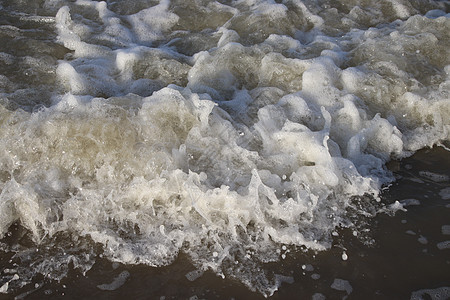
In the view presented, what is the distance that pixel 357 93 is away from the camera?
4.53 m

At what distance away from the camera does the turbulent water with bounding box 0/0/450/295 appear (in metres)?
3.02

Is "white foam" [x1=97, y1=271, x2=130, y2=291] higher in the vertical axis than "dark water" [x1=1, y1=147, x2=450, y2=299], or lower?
lower

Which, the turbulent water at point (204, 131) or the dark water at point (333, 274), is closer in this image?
the dark water at point (333, 274)

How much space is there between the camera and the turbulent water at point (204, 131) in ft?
9.89

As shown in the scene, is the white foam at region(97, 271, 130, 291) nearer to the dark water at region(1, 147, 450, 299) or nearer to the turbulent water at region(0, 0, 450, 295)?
the dark water at region(1, 147, 450, 299)

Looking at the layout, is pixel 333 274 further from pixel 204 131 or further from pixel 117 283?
pixel 204 131

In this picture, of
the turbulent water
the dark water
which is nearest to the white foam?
the dark water

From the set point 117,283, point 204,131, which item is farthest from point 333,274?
point 204,131

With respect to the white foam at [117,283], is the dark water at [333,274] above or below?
above

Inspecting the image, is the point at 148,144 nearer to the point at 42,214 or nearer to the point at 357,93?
the point at 42,214

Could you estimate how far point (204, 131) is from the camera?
385 centimetres

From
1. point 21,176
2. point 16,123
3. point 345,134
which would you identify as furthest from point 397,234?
point 16,123

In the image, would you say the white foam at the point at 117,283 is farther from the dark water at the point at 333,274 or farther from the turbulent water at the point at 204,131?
the turbulent water at the point at 204,131

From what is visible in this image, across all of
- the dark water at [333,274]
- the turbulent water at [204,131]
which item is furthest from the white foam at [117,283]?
the turbulent water at [204,131]
